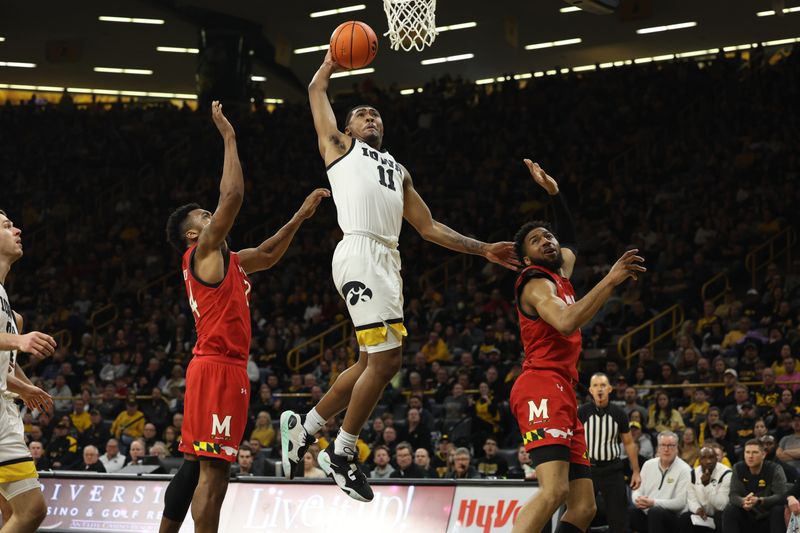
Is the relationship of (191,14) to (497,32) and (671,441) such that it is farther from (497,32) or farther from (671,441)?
(671,441)

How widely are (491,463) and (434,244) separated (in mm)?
9812

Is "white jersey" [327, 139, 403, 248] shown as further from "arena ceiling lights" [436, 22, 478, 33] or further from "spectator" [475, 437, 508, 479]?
"arena ceiling lights" [436, 22, 478, 33]

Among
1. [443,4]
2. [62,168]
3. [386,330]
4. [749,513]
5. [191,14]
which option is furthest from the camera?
[62,168]

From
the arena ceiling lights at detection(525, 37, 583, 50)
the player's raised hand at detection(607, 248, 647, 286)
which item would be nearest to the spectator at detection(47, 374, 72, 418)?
the arena ceiling lights at detection(525, 37, 583, 50)

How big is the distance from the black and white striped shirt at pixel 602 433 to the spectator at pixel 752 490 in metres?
1.36

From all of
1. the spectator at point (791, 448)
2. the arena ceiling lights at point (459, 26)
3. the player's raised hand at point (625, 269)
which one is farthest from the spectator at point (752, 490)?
the arena ceiling lights at point (459, 26)

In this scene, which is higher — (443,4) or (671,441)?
(443,4)

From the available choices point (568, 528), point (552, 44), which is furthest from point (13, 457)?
point (552, 44)

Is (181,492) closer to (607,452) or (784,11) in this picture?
(607,452)

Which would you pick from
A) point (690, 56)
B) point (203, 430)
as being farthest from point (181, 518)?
point (690, 56)

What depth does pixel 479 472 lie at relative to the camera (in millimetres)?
13453

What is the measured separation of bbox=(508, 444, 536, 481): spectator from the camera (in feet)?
40.6

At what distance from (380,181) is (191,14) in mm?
18801

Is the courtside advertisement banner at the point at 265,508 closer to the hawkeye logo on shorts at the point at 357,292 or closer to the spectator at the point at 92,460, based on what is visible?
the spectator at the point at 92,460
